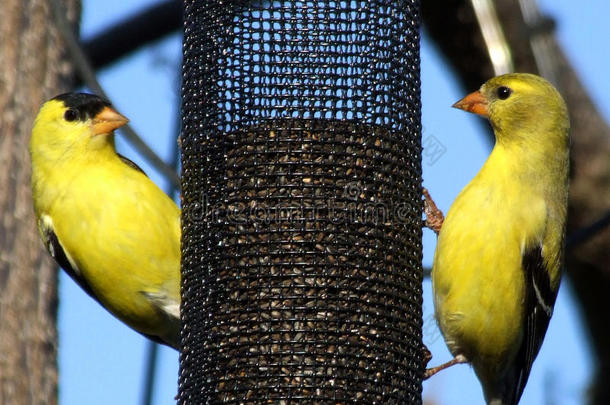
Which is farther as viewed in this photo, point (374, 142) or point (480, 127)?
point (480, 127)

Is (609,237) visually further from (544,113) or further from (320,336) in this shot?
(320,336)

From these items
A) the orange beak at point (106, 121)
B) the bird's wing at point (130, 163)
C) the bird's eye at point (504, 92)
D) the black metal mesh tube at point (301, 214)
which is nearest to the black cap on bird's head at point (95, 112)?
the orange beak at point (106, 121)

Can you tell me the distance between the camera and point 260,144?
5.60 m

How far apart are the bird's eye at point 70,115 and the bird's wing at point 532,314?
281 cm

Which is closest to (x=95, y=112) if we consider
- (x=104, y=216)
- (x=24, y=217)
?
(x=104, y=216)

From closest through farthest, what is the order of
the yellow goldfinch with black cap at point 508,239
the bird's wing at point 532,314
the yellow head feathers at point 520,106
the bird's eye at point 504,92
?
the yellow goldfinch with black cap at point 508,239
the bird's wing at point 532,314
the yellow head feathers at point 520,106
the bird's eye at point 504,92

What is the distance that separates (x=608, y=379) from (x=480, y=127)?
252 centimetres

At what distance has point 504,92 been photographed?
7.09 metres

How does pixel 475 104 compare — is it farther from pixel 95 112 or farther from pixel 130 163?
pixel 95 112

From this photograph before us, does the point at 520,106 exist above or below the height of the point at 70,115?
above

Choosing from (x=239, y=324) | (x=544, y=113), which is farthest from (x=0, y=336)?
(x=544, y=113)

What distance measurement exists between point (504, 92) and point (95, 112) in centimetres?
248

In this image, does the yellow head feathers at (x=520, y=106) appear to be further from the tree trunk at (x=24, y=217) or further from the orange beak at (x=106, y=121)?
the tree trunk at (x=24, y=217)

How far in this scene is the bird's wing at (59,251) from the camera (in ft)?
23.1
